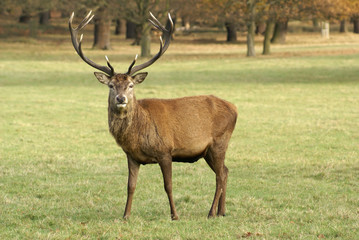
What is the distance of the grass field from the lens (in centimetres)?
662

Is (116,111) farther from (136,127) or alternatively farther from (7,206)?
(7,206)

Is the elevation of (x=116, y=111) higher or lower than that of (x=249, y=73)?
higher

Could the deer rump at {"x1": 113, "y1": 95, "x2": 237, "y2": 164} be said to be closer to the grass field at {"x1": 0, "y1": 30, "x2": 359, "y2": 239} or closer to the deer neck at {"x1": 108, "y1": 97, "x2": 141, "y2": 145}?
the deer neck at {"x1": 108, "y1": 97, "x2": 141, "y2": 145}

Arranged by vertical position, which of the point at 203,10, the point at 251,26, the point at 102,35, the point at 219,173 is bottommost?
the point at 102,35

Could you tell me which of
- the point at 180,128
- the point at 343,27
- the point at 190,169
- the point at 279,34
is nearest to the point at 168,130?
the point at 180,128

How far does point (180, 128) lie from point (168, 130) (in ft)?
0.49

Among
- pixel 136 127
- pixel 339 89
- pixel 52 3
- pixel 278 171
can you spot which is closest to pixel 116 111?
pixel 136 127

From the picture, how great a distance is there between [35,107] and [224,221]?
12.2 m

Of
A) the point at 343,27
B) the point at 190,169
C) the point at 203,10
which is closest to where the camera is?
the point at 190,169

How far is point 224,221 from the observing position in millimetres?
6797

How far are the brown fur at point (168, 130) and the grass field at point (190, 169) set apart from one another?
0.53m

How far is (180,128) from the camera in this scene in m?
7.02

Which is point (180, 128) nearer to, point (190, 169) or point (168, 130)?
point (168, 130)

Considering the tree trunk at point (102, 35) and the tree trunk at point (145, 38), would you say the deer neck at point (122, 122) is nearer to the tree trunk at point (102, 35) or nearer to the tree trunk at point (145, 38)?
the tree trunk at point (145, 38)
